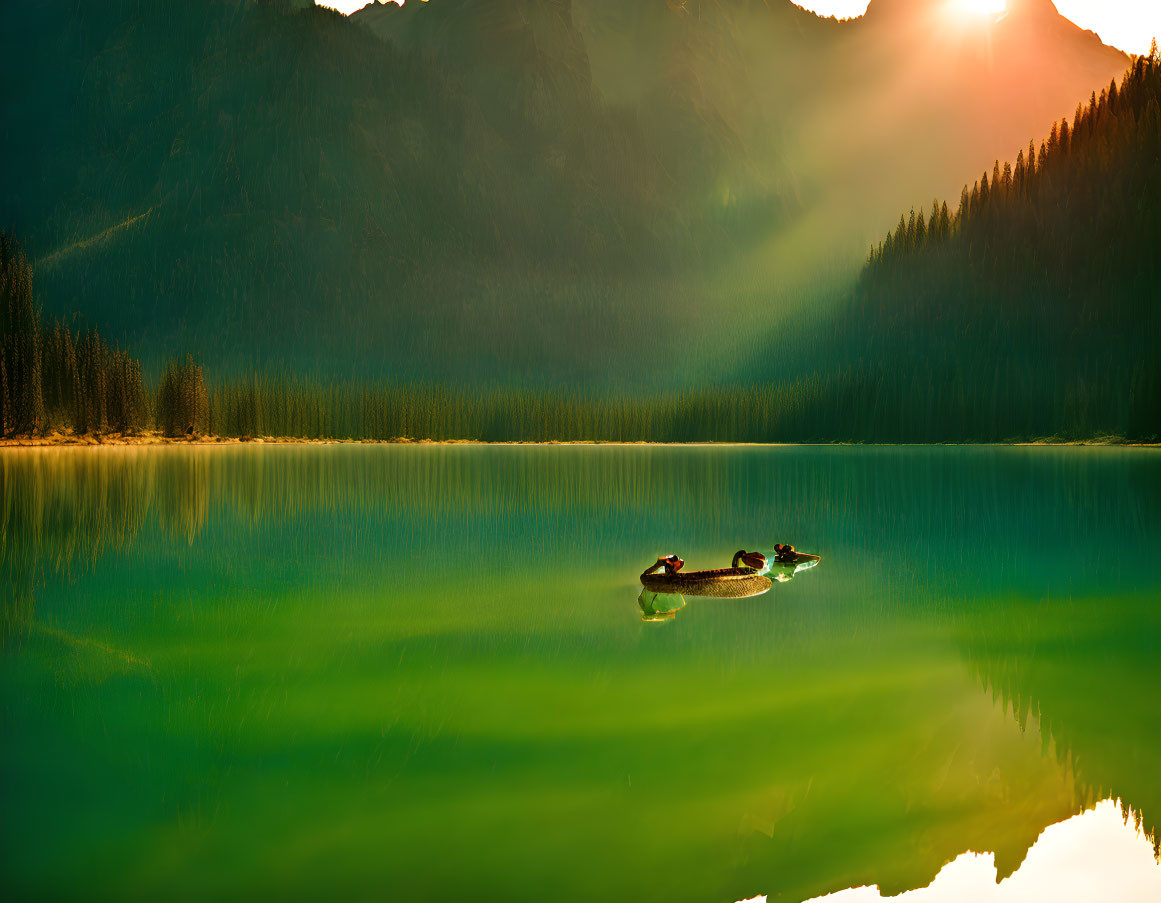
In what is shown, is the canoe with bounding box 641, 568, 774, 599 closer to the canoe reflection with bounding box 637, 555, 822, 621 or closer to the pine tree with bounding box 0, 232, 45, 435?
the canoe reflection with bounding box 637, 555, 822, 621

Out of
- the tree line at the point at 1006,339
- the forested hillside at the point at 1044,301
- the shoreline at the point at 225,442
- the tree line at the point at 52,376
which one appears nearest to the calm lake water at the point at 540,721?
the tree line at the point at 52,376

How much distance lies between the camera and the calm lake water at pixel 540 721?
873cm

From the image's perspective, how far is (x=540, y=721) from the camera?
12164 millimetres

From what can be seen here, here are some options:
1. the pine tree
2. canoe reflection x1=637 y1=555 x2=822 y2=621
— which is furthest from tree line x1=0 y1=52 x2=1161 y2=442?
canoe reflection x1=637 y1=555 x2=822 y2=621

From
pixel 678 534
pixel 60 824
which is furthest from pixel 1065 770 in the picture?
pixel 678 534

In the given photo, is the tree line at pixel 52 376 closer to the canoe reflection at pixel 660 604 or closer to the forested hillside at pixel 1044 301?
the canoe reflection at pixel 660 604

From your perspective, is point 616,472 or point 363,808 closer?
point 363,808

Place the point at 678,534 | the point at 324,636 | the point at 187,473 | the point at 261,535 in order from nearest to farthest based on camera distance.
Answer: the point at 324,636
the point at 261,535
the point at 678,534
the point at 187,473

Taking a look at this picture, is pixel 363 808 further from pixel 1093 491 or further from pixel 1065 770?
pixel 1093 491

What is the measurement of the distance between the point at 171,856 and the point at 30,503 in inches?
1526

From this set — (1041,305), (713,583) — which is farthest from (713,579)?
(1041,305)

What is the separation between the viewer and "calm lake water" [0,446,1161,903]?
873cm

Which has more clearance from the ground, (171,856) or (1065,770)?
(171,856)

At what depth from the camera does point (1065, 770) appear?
11297mm
